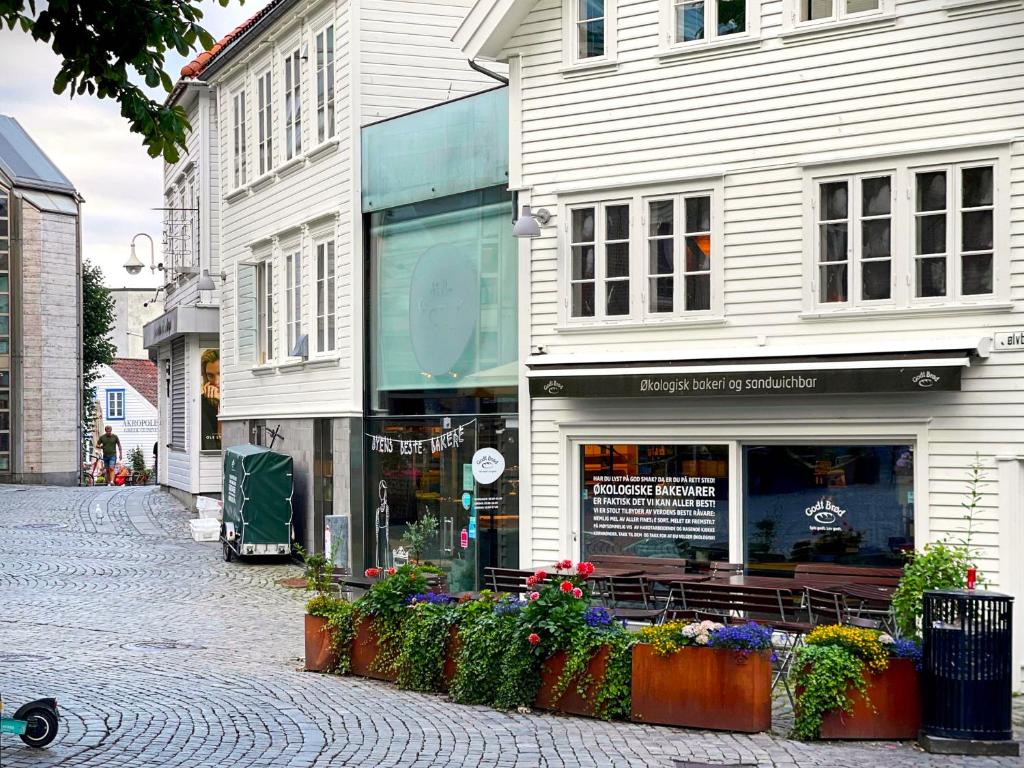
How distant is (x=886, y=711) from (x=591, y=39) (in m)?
9.27

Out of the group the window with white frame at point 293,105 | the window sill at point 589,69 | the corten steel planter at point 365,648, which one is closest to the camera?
the corten steel planter at point 365,648

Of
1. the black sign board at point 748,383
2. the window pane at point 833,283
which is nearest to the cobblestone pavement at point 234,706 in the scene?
the black sign board at point 748,383

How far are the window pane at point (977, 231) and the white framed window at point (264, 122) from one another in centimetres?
1421

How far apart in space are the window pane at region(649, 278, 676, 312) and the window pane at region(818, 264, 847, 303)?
1.73 metres

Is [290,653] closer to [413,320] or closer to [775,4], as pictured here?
[413,320]

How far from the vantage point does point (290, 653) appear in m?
15.5

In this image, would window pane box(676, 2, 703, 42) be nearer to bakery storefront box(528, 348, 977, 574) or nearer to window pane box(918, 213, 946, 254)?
window pane box(918, 213, 946, 254)

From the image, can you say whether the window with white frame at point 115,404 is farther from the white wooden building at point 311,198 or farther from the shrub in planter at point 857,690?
the shrub in planter at point 857,690

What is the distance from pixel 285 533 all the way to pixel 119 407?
57.4 metres

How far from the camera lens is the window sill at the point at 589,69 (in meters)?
17.0

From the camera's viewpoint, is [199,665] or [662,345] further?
[662,345]

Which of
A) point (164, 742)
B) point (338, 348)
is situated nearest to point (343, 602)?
point (164, 742)

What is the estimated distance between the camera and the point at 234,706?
12.0 metres

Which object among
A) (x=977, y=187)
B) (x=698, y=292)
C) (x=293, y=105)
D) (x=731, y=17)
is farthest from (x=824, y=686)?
(x=293, y=105)
